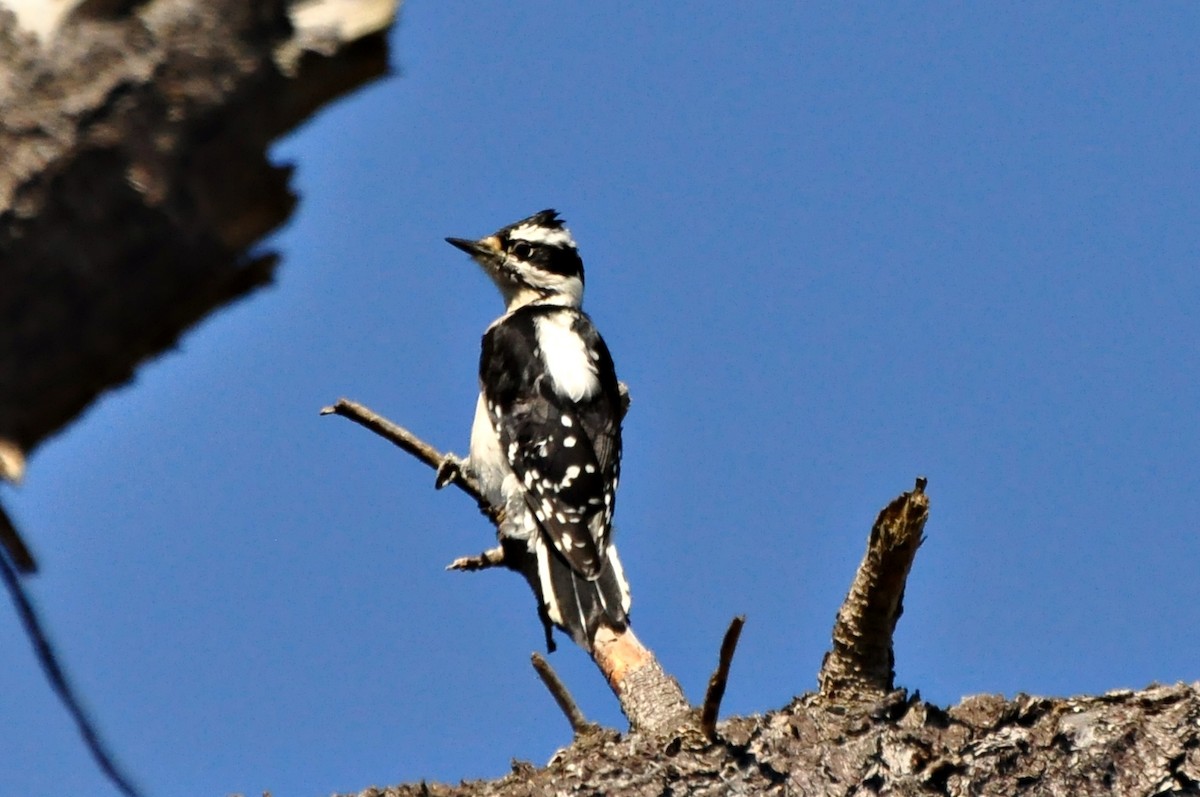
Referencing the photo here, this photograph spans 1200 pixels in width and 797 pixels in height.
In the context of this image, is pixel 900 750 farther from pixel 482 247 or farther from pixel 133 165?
pixel 482 247

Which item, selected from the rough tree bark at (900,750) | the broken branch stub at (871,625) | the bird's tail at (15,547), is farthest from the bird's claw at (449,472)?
the bird's tail at (15,547)

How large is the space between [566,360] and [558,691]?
2910 mm

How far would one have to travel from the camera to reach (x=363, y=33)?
1.59 m

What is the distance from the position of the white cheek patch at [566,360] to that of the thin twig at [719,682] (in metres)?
3.17

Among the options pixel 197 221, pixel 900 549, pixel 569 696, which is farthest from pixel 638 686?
pixel 197 221

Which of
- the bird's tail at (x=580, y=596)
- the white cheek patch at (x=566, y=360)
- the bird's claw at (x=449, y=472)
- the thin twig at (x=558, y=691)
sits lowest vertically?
the thin twig at (x=558, y=691)

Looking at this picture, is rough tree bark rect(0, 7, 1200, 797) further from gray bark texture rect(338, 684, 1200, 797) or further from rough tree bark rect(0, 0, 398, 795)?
gray bark texture rect(338, 684, 1200, 797)

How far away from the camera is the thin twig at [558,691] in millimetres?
4777

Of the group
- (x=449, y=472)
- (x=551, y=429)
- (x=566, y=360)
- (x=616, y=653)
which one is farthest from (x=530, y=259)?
(x=616, y=653)

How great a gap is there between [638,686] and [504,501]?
1819 mm

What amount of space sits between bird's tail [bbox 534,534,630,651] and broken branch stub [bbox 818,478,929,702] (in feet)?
4.35

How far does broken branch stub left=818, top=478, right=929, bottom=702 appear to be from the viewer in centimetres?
451

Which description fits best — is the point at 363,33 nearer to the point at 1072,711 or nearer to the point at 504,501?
the point at 1072,711

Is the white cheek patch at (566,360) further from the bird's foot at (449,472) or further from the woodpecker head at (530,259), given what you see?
the bird's foot at (449,472)
